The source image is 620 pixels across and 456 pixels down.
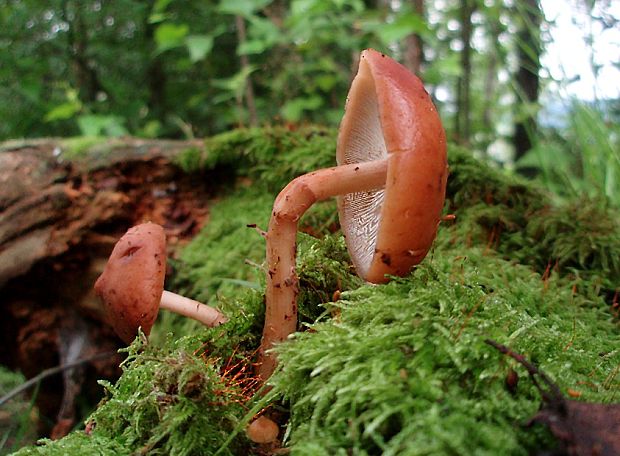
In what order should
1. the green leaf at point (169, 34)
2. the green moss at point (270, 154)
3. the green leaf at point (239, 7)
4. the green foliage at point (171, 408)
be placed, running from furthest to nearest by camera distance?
1. the green leaf at point (169, 34)
2. the green leaf at point (239, 7)
3. the green moss at point (270, 154)
4. the green foliage at point (171, 408)

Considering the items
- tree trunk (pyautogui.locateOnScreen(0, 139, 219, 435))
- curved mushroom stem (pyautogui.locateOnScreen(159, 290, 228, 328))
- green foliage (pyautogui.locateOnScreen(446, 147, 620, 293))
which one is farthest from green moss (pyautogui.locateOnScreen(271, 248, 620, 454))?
tree trunk (pyautogui.locateOnScreen(0, 139, 219, 435))

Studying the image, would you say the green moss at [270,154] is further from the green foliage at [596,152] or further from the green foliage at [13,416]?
the green foliage at [13,416]

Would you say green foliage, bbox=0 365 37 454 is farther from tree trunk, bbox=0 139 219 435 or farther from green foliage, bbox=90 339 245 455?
green foliage, bbox=90 339 245 455

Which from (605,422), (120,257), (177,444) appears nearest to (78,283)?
(120,257)

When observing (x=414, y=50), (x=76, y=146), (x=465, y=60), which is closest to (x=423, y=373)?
(x=76, y=146)

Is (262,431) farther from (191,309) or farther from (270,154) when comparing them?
(270,154)

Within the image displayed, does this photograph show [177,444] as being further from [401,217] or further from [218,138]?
[218,138]

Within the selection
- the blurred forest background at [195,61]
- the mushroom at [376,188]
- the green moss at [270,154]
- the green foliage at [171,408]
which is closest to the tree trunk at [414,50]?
the blurred forest background at [195,61]
